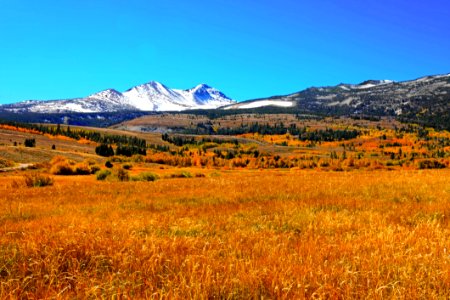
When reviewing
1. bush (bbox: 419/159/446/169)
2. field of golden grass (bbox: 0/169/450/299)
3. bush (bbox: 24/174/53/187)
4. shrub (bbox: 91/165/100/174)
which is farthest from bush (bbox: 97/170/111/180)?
bush (bbox: 419/159/446/169)

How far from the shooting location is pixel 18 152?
49094 millimetres

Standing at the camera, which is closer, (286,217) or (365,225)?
(365,225)

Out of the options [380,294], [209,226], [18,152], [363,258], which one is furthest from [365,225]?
[18,152]

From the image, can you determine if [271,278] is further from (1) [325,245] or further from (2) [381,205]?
(2) [381,205]

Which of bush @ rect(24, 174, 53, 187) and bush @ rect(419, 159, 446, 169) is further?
bush @ rect(419, 159, 446, 169)

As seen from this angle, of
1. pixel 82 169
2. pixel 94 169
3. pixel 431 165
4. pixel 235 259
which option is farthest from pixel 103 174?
pixel 431 165

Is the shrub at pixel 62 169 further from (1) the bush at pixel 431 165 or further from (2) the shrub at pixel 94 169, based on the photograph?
(1) the bush at pixel 431 165

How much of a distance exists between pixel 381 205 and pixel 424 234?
4.28 m

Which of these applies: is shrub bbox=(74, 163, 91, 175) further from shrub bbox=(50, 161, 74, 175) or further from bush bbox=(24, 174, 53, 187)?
bush bbox=(24, 174, 53, 187)

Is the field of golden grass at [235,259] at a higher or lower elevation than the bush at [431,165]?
higher

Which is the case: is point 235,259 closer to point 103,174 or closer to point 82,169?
point 103,174

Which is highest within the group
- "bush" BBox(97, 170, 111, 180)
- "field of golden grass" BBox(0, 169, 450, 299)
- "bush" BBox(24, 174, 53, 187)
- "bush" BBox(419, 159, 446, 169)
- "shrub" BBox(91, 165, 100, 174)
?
"field of golden grass" BBox(0, 169, 450, 299)

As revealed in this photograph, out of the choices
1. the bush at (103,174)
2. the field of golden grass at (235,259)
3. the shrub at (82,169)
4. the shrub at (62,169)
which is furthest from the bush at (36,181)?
the field of golden grass at (235,259)

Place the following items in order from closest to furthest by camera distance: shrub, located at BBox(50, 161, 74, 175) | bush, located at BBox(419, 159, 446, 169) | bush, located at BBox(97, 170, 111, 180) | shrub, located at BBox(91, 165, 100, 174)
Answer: bush, located at BBox(97, 170, 111, 180) < shrub, located at BBox(50, 161, 74, 175) < shrub, located at BBox(91, 165, 100, 174) < bush, located at BBox(419, 159, 446, 169)
